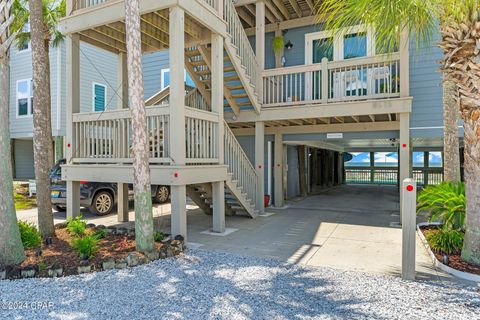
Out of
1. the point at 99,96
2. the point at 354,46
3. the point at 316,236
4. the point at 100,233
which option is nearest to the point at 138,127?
the point at 100,233

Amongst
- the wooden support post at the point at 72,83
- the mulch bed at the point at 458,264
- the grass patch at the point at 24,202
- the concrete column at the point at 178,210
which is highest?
the wooden support post at the point at 72,83

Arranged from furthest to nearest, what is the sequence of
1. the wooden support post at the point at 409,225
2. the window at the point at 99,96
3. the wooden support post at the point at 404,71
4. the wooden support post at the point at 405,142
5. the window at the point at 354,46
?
the window at the point at 99,96 < the window at the point at 354,46 < the wooden support post at the point at 405,142 < the wooden support post at the point at 404,71 < the wooden support post at the point at 409,225

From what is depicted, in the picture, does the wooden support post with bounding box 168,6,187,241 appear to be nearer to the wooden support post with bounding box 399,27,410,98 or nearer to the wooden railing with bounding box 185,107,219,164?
the wooden railing with bounding box 185,107,219,164

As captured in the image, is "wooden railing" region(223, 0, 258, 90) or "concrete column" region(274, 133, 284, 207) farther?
"concrete column" region(274, 133, 284, 207)

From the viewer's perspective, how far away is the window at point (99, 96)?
602 inches

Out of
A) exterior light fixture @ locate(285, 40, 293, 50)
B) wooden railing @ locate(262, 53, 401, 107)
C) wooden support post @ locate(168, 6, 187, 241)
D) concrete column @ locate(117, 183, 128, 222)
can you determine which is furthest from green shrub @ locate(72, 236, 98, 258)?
exterior light fixture @ locate(285, 40, 293, 50)

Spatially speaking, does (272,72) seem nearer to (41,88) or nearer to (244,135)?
(244,135)

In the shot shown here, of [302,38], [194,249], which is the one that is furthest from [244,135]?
[194,249]

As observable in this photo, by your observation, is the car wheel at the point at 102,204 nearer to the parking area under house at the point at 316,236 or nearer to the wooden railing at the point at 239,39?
the parking area under house at the point at 316,236

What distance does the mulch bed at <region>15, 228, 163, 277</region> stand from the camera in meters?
4.40

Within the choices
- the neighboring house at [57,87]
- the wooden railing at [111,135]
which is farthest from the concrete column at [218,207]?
the neighboring house at [57,87]

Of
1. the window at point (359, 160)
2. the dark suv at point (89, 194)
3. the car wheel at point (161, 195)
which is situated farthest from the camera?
the window at point (359, 160)

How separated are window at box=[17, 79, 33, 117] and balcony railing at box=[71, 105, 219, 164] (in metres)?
10.3

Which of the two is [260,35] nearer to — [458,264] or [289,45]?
[289,45]
